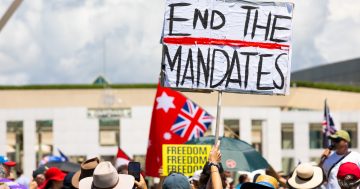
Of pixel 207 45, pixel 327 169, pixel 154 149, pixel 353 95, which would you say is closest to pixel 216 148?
pixel 207 45

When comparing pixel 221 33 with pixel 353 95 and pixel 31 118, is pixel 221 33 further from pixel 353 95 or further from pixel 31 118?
pixel 353 95

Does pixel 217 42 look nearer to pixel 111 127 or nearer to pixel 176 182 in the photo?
pixel 176 182

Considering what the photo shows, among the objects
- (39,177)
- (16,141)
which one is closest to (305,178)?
(39,177)

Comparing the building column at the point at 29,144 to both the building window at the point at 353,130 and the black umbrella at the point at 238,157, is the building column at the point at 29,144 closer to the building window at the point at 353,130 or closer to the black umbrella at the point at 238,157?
the building window at the point at 353,130

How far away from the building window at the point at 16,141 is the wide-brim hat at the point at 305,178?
3990 cm

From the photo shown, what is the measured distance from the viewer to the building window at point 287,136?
182ft

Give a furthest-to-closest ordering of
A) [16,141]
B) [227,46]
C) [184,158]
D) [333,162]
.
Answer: [16,141] < [184,158] < [333,162] < [227,46]

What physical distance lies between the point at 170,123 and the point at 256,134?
37.8m

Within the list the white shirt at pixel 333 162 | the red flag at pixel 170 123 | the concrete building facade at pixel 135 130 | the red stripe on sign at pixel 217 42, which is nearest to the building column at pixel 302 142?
the concrete building facade at pixel 135 130

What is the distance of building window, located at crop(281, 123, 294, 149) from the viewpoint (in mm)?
55372

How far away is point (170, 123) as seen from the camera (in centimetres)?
1939

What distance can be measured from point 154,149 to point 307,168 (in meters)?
8.05

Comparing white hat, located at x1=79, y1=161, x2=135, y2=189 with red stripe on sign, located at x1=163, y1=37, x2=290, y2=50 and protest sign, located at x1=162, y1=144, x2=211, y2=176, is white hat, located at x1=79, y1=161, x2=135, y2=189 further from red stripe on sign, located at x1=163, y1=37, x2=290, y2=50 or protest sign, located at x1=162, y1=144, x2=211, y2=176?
protest sign, located at x1=162, y1=144, x2=211, y2=176

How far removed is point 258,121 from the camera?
51719 millimetres
